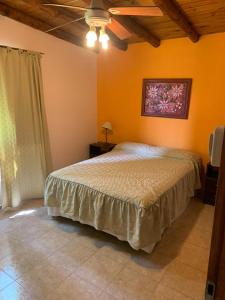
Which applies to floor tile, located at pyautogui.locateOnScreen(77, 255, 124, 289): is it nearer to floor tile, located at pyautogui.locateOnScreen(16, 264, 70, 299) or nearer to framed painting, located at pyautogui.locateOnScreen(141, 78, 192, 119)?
floor tile, located at pyautogui.locateOnScreen(16, 264, 70, 299)

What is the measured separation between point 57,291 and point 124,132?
9.74ft

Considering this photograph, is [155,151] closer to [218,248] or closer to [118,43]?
[118,43]

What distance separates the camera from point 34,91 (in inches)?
126

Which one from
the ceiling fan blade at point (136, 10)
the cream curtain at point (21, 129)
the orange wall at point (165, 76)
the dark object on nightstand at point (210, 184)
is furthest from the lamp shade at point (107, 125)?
the ceiling fan blade at point (136, 10)

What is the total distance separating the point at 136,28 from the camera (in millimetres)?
3049

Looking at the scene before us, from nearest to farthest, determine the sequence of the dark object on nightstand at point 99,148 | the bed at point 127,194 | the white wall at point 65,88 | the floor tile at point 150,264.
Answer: the floor tile at point 150,264
the bed at point 127,194
the white wall at point 65,88
the dark object on nightstand at point 99,148

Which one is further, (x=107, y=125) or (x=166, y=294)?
(x=107, y=125)

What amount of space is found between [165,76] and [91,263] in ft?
9.64

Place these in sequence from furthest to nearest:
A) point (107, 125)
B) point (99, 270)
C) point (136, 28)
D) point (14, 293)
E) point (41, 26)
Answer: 1. point (107, 125)
2. point (41, 26)
3. point (136, 28)
4. point (99, 270)
5. point (14, 293)

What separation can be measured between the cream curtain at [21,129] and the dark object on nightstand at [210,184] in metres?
2.43

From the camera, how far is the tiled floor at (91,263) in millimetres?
1816

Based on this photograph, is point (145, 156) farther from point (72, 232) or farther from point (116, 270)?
point (116, 270)

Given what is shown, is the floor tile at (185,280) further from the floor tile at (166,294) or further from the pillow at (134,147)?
the pillow at (134,147)

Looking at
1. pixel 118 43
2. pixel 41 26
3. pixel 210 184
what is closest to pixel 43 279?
pixel 210 184
